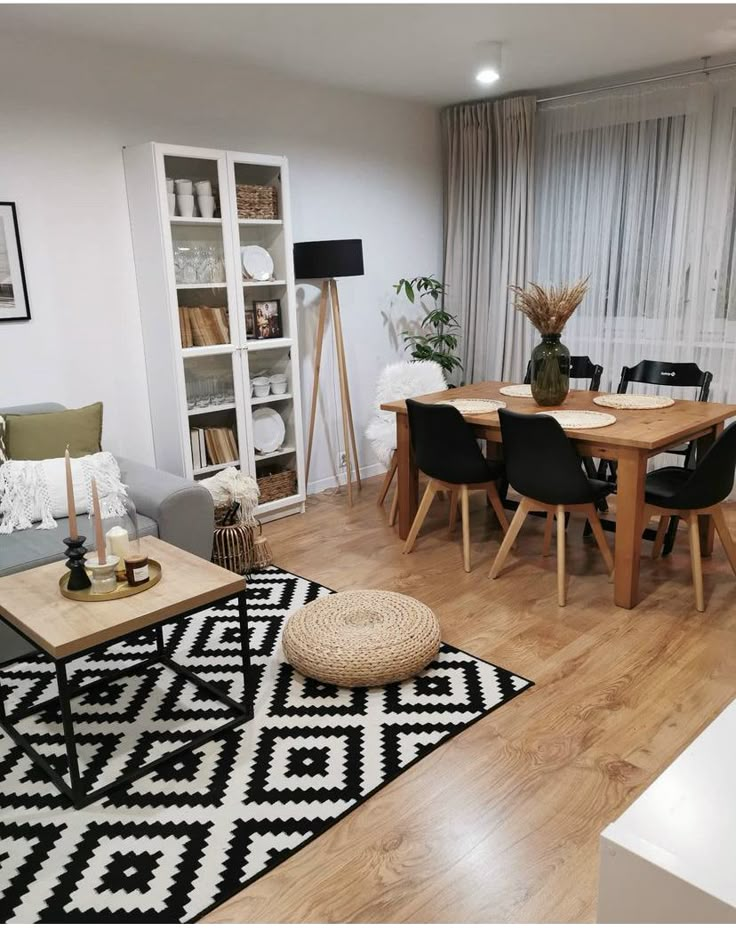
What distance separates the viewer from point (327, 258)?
4.27m

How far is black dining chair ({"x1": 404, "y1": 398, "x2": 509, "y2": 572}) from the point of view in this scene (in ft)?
11.4

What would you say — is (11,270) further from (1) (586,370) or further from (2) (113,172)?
(1) (586,370)

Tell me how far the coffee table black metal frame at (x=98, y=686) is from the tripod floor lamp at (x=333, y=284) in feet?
6.60

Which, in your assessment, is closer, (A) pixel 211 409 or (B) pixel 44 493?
(B) pixel 44 493

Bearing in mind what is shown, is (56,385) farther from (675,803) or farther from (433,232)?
(675,803)

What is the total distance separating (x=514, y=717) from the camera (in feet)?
7.93

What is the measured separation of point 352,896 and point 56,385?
110 inches

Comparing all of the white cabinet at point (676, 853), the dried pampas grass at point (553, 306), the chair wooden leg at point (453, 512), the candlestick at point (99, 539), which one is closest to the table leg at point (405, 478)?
the chair wooden leg at point (453, 512)

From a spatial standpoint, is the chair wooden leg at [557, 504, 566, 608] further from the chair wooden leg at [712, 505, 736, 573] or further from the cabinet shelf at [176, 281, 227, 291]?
the cabinet shelf at [176, 281, 227, 291]

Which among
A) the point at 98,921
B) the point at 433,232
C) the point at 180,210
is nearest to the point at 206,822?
the point at 98,921

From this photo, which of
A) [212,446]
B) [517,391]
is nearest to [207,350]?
[212,446]

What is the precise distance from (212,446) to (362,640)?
1787 mm

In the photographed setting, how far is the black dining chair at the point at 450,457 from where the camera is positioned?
3.49 m

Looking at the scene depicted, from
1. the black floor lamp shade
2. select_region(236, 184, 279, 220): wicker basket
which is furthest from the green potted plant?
select_region(236, 184, 279, 220): wicker basket
